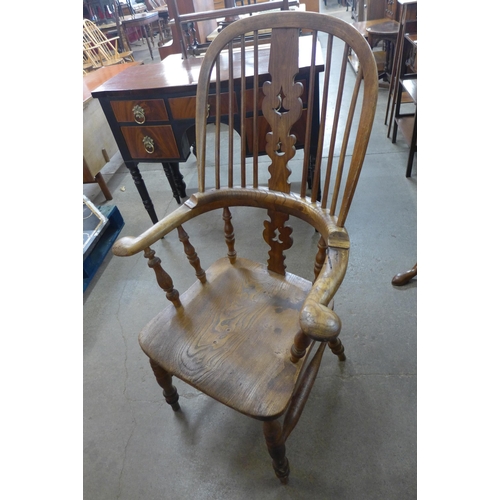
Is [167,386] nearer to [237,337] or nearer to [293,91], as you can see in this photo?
[237,337]

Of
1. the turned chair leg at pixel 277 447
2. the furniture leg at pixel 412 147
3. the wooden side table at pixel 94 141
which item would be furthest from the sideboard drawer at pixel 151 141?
the furniture leg at pixel 412 147

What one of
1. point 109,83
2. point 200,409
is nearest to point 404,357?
point 200,409

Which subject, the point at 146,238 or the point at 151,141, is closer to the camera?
the point at 146,238

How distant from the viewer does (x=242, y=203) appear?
1025 mm

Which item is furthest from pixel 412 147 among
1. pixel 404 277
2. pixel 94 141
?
pixel 94 141

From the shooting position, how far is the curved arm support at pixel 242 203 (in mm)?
827

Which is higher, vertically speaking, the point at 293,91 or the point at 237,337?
the point at 293,91

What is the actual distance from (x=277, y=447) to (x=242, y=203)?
28.5 inches

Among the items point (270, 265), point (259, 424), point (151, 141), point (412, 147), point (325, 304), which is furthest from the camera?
point (412, 147)

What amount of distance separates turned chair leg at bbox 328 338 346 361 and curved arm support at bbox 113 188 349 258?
0.57 m

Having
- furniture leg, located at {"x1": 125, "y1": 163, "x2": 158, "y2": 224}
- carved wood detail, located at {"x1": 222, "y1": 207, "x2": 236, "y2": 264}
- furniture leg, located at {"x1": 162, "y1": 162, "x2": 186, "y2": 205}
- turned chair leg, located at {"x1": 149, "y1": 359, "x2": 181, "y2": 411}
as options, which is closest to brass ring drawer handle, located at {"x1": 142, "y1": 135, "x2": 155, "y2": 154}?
furniture leg, located at {"x1": 125, "y1": 163, "x2": 158, "y2": 224}

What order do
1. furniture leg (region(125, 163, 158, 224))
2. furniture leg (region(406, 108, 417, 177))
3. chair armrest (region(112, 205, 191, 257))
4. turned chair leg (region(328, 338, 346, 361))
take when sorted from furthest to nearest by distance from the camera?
furniture leg (region(406, 108, 417, 177)) < furniture leg (region(125, 163, 158, 224)) < turned chair leg (region(328, 338, 346, 361)) < chair armrest (region(112, 205, 191, 257))

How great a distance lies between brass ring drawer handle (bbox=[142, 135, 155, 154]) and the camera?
5.33 feet

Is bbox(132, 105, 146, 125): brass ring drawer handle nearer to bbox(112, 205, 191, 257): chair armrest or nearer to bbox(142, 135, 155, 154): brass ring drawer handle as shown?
bbox(142, 135, 155, 154): brass ring drawer handle
